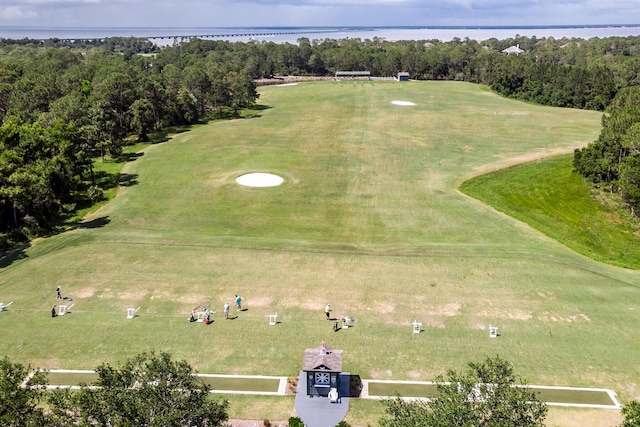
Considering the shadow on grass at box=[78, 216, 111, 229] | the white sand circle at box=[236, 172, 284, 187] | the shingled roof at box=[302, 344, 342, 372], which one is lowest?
the shadow on grass at box=[78, 216, 111, 229]

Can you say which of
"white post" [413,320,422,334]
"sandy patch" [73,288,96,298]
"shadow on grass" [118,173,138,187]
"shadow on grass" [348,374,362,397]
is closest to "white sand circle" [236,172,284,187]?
"shadow on grass" [118,173,138,187]

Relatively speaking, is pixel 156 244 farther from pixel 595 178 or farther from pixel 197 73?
pixel 197 73

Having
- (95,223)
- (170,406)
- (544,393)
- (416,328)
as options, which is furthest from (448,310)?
(95,223)

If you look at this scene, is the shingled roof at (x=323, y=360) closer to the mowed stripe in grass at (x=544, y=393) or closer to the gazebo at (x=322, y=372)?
the gazebo at (x=322, y=372)

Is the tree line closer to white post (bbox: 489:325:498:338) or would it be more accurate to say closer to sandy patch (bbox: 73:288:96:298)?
white post (bbox: 489:325:498:338)

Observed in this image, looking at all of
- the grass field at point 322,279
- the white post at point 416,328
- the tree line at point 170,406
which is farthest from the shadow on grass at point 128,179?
the tree line at point 170,406

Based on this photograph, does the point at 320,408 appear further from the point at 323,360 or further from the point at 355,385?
the point at 355,385

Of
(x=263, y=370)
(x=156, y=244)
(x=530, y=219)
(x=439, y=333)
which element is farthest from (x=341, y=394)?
(x=530, y=219)
